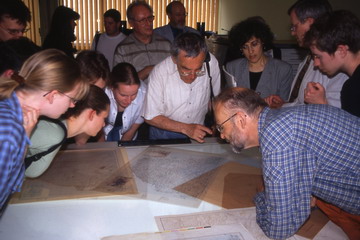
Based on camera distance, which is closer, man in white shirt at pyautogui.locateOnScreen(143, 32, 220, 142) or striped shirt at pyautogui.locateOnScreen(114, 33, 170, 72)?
man in white shirt at pyautogui.locateOnScreen(143, 32, 220, 142)

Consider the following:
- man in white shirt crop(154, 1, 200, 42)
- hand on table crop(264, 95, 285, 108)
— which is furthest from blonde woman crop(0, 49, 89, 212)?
man in white shirt crop(154, 1, 200, 42)

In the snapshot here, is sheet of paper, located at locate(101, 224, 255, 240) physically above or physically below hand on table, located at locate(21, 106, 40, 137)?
below

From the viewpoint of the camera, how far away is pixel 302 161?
1164 mm

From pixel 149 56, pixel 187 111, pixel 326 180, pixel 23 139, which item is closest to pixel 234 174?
pixel 326 180

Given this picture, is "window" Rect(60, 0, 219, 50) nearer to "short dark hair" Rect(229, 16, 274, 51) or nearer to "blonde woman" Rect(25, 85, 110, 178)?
"short dark hair" Rect(229, 16, 274, 51)

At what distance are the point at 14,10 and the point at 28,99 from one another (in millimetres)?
1190

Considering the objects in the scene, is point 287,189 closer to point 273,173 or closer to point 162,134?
point 273,173

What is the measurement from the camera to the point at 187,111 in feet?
8.28

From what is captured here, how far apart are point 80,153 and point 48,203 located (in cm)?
58

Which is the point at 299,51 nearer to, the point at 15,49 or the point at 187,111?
the point at 187,111

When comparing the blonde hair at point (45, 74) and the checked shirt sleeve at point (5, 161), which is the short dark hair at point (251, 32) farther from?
the checked shirt sleeve at point (5, 161)

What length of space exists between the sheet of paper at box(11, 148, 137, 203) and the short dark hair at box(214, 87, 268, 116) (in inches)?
23.4

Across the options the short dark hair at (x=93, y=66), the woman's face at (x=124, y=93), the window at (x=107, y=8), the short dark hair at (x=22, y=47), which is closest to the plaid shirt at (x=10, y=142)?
the short dark hair at (x=22, y=47)

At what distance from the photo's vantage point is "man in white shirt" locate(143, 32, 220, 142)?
2.22 m
